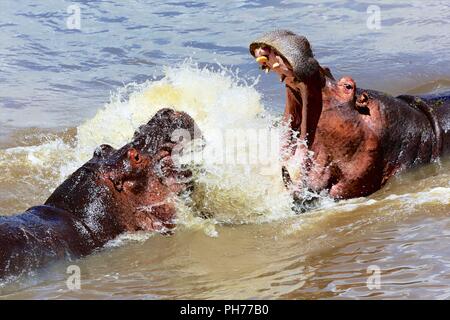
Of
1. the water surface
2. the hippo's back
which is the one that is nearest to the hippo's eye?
the water surface

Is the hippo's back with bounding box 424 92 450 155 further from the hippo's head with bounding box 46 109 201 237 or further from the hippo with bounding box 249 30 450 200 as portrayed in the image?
the hippo's head with bounding box 46 109 201 237

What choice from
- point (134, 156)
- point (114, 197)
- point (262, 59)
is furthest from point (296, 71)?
point (114, 197)

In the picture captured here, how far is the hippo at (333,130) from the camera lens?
20.4 feet

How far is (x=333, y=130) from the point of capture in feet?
21.0

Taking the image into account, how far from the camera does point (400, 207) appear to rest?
6.32 metres

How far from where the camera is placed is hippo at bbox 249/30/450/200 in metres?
6.21

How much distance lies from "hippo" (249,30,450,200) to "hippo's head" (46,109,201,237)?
780 millimetres

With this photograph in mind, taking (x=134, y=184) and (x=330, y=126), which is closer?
(x=134, y=184)

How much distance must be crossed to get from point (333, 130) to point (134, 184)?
1.46 m

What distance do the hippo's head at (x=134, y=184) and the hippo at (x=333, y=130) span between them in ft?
2.56

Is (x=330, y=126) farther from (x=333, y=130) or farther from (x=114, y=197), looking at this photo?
(x=114, y=197)

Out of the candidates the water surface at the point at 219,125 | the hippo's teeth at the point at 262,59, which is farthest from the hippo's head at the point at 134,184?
the hippo's teeth at the point at 262,59
